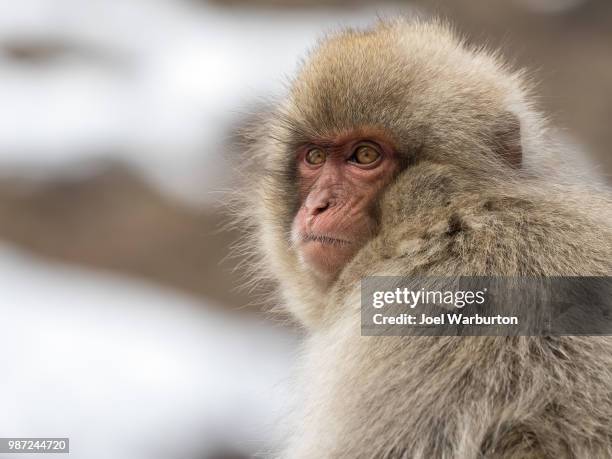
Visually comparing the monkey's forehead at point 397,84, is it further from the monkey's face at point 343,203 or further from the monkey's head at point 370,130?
the monkey's face at point 343,203

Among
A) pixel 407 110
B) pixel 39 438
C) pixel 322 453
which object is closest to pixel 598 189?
pixel 407 110

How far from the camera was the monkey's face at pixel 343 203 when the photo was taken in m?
4.33

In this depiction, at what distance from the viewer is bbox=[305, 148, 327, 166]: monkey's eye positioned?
15.5 ft

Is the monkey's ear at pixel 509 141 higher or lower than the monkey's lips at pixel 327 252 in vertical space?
higher

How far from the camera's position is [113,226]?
10.1 m

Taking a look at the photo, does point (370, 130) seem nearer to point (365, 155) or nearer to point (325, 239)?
point (365, 155)

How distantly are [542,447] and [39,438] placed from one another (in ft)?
14.7

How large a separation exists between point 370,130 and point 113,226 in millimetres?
5971

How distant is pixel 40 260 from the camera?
33.4ft

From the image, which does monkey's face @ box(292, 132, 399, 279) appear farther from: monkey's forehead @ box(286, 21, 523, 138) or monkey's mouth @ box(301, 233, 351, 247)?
monkey's forehead @ box(286, 21, 523, 138)

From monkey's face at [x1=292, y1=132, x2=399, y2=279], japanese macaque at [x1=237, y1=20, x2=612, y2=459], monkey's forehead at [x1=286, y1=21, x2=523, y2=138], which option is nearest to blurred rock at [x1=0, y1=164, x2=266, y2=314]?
japanese macaque at [x1=237, y1=20, x2=612, y2=459]

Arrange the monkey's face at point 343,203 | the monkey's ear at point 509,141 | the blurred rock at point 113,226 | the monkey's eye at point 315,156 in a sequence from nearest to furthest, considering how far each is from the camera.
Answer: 1. the monkey's face at point 343,203
2. the monkey's ear at point 509,141
3. the monkey's eye at point 315,156
4. the blurred rock at point 113,226

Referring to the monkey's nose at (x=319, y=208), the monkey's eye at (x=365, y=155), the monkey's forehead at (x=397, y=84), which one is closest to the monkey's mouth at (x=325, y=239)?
the monkey's nose at (x=319, y=208)

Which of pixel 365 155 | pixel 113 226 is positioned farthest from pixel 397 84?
pixel 113 226
